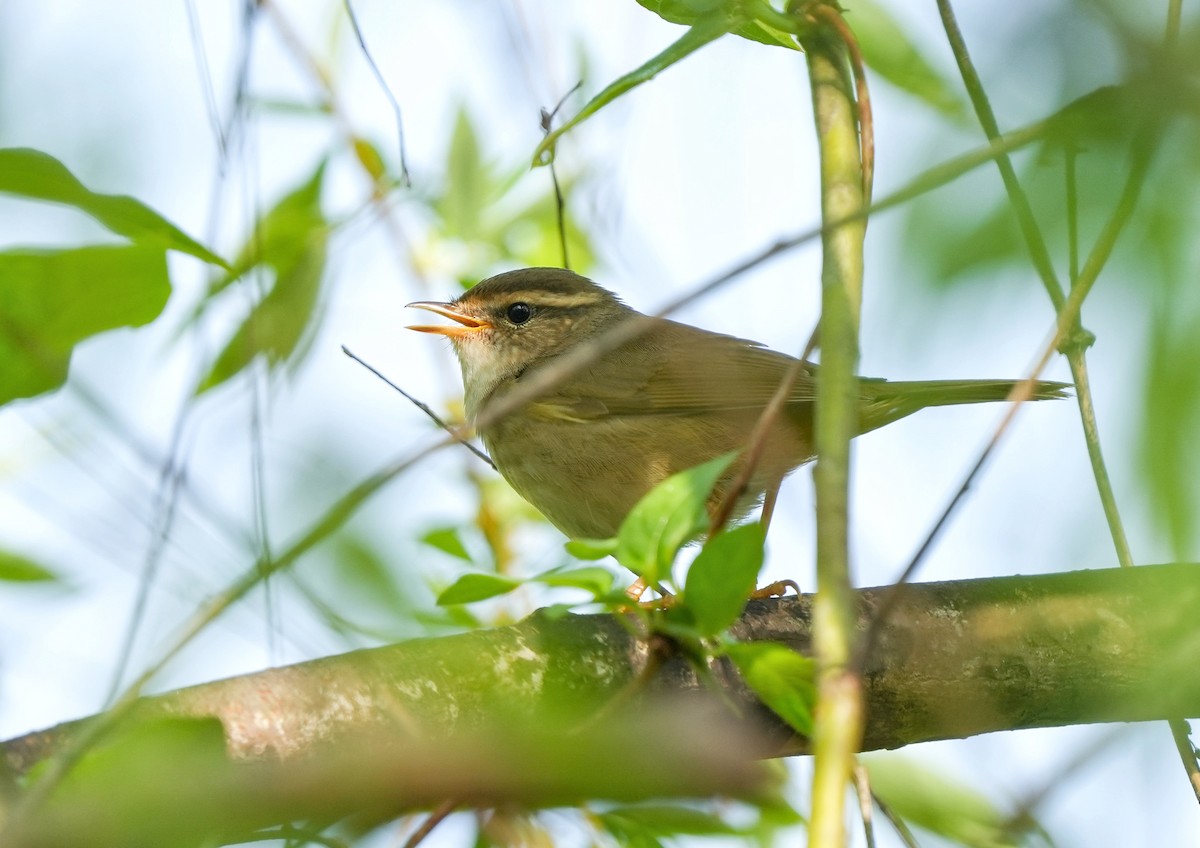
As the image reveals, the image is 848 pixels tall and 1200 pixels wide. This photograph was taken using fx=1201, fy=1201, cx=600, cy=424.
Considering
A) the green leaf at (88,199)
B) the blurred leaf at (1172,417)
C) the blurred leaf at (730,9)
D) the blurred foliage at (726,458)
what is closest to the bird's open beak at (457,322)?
the blurred foliage at (726,458)

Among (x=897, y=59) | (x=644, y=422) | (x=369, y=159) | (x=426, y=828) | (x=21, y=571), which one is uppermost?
(x=369, y=159)

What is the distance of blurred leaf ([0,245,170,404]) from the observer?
210 centimetres

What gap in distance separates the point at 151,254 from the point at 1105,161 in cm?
159

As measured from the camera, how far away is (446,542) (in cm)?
196

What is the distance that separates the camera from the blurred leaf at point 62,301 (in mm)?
2096

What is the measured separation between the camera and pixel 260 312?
282cm

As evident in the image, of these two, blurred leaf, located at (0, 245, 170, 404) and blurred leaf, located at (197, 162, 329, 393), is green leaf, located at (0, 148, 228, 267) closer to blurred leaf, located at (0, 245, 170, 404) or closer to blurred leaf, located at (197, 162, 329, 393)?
blurred leaf, located at (0, 245, 170, 404)

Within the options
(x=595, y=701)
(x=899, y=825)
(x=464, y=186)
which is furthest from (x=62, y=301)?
(x=464, y=186)

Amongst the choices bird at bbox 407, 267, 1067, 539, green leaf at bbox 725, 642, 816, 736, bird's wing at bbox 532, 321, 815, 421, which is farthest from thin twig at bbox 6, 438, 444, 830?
bird's wing at bbox 532, 321, 815, 421

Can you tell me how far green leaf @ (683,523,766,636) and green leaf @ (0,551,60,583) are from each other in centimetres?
134

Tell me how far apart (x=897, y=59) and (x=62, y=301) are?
1.52m

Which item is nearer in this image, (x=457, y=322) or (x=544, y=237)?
(x=544, y=237)

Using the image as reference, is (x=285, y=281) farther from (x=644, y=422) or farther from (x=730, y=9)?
(x=644, y=422)

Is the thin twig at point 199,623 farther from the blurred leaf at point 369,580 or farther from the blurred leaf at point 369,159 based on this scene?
the blurred leaf at point 369,159
